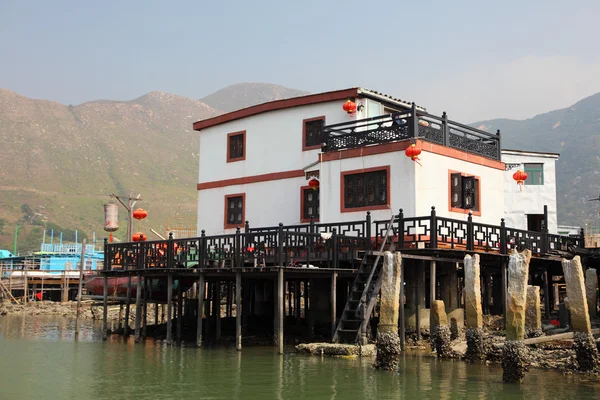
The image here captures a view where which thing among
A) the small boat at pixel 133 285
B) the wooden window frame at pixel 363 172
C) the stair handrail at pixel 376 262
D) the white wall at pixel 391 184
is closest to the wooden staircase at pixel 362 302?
the stair handrail at pixel 376 262

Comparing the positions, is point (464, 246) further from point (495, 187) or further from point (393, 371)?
point (393, 371)

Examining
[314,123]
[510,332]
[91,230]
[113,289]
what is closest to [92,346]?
[113,289]

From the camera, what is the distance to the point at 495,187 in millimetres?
26438

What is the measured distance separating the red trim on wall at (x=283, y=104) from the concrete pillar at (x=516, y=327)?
1169 centimetres

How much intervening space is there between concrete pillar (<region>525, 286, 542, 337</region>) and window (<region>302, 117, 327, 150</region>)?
32.4ft

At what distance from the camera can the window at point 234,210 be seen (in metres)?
29.2

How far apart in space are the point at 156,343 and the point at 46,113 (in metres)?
156

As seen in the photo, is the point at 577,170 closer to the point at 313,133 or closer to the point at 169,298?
the point at 313,133

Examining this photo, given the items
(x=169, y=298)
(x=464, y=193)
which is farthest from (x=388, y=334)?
(x=464, y=193)

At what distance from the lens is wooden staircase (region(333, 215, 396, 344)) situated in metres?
19.9

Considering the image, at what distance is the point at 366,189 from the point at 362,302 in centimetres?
531

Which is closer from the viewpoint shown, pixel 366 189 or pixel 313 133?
pixel 366 189

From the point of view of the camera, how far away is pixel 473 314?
18281mm

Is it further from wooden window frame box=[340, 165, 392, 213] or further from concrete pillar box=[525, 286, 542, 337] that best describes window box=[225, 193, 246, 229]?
concrete pillar box=[525, 286, 542, 337]
